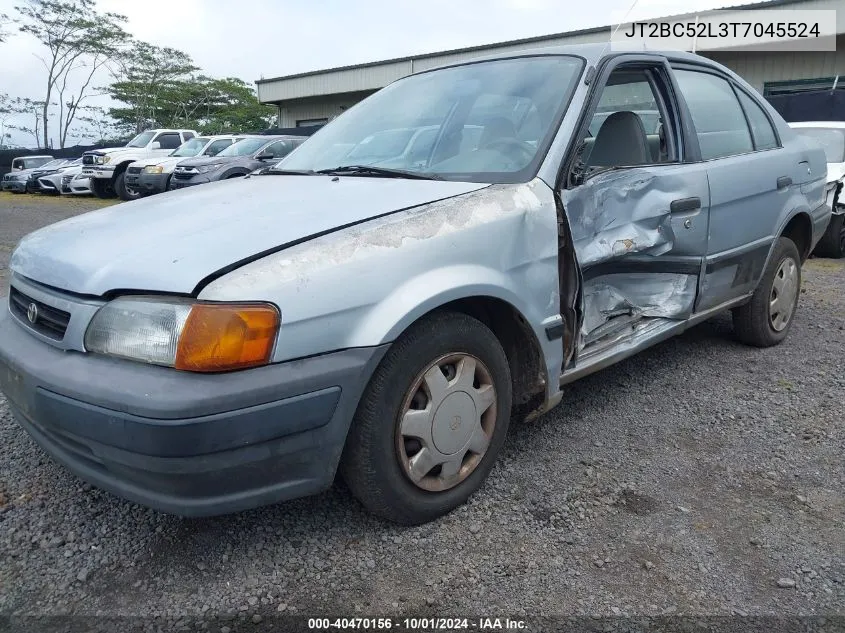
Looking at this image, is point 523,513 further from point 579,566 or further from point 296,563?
point 296,563

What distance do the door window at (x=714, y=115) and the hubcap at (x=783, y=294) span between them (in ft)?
2.61

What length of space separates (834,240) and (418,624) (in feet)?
25.0

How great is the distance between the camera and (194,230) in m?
2.03

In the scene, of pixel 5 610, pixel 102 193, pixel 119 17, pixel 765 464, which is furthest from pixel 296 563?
pixel 119 17

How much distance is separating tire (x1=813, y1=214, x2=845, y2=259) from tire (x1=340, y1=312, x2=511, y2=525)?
676cm

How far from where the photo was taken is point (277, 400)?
1720 mm

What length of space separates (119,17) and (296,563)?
3974cm

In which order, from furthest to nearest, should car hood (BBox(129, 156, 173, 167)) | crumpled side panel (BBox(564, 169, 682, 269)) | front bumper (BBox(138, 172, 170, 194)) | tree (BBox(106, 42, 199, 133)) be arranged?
tree (BBox(106, 42, 199, 133)), car hood (BBox(129, 156, 173, 167)), front bumper (BBox(138, 172, 170, 194)), crumpled side panel (BBox(564, 169, 682, 269))

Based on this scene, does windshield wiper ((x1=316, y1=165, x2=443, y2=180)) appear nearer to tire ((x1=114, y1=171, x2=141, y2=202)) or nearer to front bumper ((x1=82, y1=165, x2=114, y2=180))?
tire ((x1=114, y1=171, x2=141, y2=202))

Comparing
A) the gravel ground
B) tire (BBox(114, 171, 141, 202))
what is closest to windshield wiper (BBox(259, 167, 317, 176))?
the gravel ground

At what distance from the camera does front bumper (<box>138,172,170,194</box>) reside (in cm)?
1356

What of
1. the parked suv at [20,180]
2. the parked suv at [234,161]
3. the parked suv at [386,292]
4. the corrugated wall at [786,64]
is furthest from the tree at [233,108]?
the parked suv at [386,292]

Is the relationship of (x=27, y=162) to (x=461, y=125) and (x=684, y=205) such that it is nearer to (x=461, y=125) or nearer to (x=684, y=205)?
(x=461, y=125)

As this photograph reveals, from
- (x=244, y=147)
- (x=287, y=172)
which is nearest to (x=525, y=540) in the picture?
(x=287, y=172)
